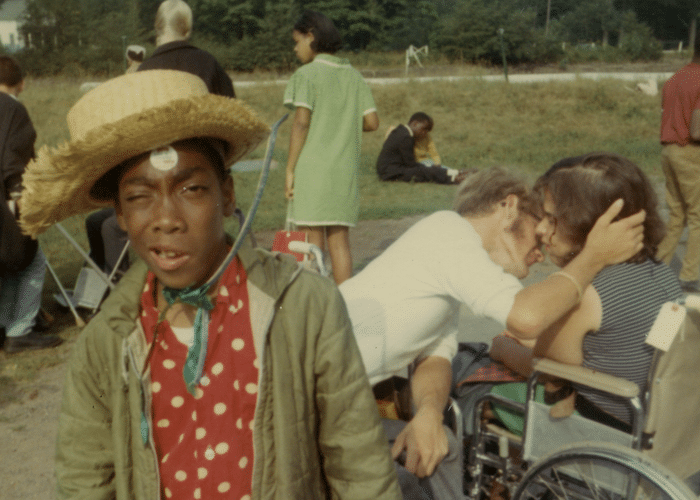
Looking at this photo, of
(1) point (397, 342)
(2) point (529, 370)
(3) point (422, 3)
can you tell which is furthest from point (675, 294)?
(3) point (422, 3)

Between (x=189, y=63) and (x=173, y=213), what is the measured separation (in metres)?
3.10

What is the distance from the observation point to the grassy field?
10.8 metres

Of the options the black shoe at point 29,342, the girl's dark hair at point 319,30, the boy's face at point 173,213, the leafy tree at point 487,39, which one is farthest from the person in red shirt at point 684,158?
the leafy tree at point 487,39

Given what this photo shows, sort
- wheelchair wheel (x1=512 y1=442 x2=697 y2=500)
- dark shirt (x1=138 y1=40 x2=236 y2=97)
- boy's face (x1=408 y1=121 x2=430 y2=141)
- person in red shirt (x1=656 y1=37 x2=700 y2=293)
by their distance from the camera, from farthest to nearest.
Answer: boy's face (x1=408 y1=121 x2=430 y2=141), person in red shirt (x1=656 y1=37 x2=700 y2=293), dark shirt (x1=138 y1=40 x2=236 y2=97), wheelchair wheel (x1=512 y1=442 x2=697 y2=500)

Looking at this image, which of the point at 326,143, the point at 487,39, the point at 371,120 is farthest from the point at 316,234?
the point at 487,39

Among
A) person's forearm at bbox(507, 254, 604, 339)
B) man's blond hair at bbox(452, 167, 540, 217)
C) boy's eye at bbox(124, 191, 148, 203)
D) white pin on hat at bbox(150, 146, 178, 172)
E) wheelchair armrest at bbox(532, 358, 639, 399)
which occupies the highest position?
white pin on hat at bbox(150, 146, 178, 172)

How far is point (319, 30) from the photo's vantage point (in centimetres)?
503

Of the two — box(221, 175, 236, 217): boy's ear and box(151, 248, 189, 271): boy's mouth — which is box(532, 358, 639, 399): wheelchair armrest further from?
box(151, 248, 189, 271): boy's mouth

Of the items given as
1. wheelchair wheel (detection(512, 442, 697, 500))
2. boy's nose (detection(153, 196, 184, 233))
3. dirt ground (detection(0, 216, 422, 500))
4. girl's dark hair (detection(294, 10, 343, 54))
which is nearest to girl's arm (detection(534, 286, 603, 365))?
wheelchair wheel (detection(512, 442, 697, 500))

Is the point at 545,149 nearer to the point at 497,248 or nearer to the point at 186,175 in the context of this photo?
the point at 497,248

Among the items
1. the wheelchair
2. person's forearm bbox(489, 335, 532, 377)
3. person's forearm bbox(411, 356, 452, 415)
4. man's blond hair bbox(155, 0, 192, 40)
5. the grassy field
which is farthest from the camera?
the grassy field

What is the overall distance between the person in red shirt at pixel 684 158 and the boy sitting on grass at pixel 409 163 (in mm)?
5187

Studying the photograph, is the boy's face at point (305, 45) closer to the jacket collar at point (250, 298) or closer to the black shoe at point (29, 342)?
the black shoe at point (29, 342)

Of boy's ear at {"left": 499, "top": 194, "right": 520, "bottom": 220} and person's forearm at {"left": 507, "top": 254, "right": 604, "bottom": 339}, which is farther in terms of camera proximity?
boy's ear at {"left": 499, "top": 194, "right": 520, "bottom": 220}
